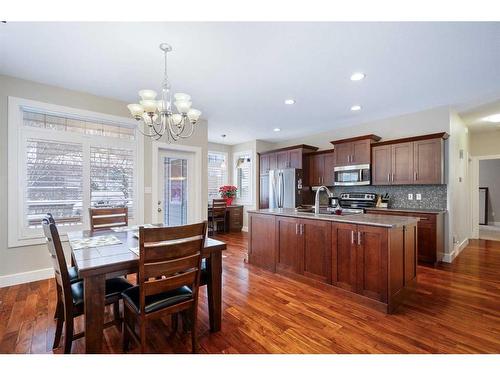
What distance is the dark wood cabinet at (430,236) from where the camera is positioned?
146 inches

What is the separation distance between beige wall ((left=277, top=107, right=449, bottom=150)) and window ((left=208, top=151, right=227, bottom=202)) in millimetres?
2977

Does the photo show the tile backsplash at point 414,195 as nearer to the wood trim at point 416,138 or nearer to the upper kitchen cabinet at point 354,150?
the upper kitchen cabinet at point 354,150

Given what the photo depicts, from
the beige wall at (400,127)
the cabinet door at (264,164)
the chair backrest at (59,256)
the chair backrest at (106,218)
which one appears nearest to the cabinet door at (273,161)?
the cabinet door at (264,164)

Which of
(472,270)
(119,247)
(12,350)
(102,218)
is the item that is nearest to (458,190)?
(472,270)

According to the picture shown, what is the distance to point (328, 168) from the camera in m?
5.42

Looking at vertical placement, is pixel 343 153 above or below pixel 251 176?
above

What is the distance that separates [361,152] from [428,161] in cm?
109

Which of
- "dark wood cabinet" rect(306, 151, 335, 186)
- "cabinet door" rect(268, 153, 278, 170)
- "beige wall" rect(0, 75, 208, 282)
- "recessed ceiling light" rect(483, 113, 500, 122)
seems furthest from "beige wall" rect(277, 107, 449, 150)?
"beige wall" rect(0, 75, 208, 282)

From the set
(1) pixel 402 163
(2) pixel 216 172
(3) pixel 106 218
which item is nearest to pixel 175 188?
(3) pixel 106 218

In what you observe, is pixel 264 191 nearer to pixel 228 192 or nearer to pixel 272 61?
pixel 228 192

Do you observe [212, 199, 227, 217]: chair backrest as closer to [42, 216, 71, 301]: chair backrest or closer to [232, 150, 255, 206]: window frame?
[232, 150, 255, 206]: window frame

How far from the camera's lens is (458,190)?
4480 millimetres

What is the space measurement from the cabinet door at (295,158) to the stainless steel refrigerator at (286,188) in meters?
0.18
